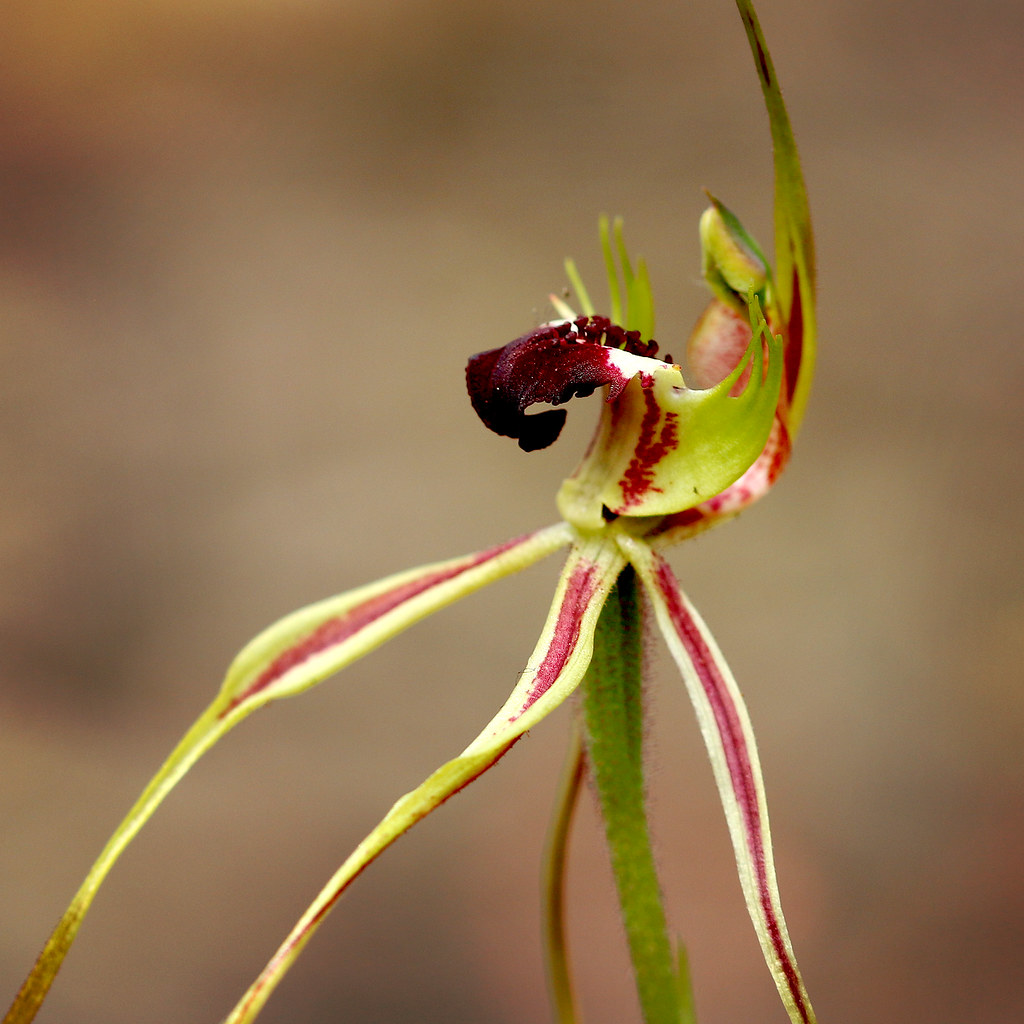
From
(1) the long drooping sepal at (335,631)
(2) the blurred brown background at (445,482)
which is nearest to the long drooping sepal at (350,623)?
(1) the long drooping sepal at (335,631)

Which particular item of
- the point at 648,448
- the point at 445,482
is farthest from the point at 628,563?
the point at 445,482

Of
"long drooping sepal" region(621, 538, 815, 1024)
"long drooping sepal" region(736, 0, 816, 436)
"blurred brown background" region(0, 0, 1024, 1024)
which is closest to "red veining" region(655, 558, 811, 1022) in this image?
"long drooping sepal" region(621, 538, 815, 1024)

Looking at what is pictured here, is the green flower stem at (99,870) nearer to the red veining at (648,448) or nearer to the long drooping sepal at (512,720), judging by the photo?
the long drooping sepal at (512,720)

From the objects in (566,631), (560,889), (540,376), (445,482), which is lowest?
(560,889)

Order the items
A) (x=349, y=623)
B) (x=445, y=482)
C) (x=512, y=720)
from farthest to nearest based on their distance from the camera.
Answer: (x=445, y=482), (x=349, y=623), (x=512, y=720)

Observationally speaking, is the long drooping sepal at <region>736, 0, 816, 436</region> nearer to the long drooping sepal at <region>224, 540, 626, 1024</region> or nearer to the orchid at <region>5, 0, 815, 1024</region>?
the orchid at <region>5, 0, 815, 1024</region>

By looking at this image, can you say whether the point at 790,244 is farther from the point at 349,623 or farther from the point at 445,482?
the point at 445,482
